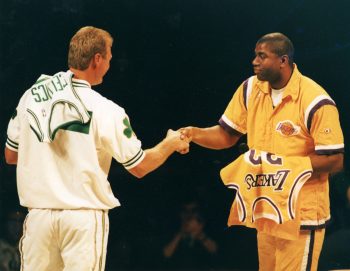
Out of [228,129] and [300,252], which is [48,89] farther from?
[300,252]

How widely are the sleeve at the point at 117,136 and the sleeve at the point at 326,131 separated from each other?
0.76 m

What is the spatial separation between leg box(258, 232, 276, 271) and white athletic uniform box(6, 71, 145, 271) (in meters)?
0.79

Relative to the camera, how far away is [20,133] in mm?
2818

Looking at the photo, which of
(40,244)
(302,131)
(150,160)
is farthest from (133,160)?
(302,131)

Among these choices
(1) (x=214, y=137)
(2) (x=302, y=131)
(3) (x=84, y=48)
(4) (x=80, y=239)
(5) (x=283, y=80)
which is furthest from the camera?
(1) (x=214, y=137)

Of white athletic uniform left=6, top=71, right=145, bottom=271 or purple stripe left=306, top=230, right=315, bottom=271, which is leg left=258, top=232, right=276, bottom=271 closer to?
purple stripe left=306, top=230, right=315, bottom=271

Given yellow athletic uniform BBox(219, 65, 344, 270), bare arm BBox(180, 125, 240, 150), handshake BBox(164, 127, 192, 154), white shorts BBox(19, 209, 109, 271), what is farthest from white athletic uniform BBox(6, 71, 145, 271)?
bare arm BBox(180, 125, 240, 150)

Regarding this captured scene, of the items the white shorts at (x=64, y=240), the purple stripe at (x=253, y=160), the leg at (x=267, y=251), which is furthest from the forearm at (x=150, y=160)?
the leg at (x=267, y=251)

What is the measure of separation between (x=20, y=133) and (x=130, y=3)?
190 centimetres

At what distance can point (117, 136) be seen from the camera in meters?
2.77

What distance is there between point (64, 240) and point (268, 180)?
35.7 inches

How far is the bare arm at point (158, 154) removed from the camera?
290 cm

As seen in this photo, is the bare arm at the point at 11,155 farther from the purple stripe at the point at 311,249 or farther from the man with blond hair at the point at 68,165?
the purple stripe at the point at 311,249

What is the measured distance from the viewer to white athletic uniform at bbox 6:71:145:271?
2697mm
